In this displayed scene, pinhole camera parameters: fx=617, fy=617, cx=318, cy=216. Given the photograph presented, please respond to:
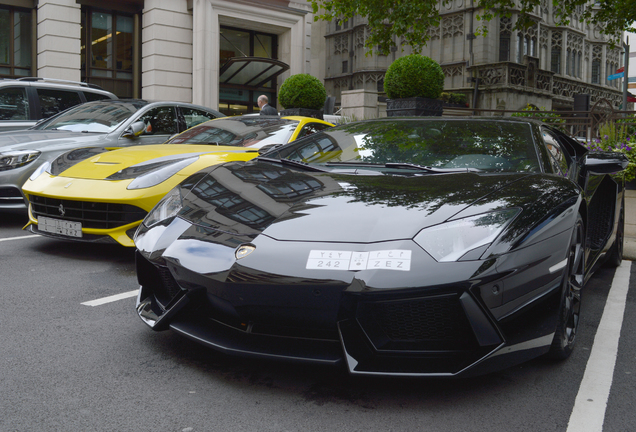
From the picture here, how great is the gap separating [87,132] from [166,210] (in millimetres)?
4548

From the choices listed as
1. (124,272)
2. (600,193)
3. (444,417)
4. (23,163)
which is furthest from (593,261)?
(23,163)

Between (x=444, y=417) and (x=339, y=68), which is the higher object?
(x=339, y=68)

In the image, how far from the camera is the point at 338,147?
370 cm

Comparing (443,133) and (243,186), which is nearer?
(243,186)

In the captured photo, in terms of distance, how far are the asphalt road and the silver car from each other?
3.21m

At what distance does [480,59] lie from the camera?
106ft

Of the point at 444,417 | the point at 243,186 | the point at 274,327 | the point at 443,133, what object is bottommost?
the point at 444,417

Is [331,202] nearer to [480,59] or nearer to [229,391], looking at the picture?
[229,391]

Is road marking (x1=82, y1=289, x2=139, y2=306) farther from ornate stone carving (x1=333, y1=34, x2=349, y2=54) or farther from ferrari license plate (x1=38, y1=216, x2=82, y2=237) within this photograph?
ornate stone carving (x1=333, y1=34, x2=349, y2=54)

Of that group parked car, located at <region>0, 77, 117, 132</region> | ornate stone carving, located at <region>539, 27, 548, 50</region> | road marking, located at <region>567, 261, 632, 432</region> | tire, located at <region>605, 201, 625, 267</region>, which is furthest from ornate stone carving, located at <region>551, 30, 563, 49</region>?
road marking, located at <region>567, 261, 632, 432</region>

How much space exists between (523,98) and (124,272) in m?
31.7

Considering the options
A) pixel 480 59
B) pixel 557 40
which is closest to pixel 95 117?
pixel 480 59

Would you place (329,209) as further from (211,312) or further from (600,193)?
(600,193)

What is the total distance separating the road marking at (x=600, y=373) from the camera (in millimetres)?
2283
